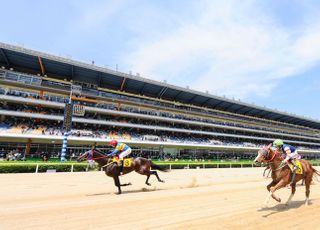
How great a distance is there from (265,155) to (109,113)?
31659 mm

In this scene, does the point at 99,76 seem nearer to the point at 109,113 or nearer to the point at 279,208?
the point at 109,113

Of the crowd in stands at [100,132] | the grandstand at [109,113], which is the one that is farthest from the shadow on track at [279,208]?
the crowd in stands at [100,132]

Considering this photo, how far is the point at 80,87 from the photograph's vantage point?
3469cm

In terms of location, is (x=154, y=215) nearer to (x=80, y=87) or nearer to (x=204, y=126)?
(x=80, y=87)

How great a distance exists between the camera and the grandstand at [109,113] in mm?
29562

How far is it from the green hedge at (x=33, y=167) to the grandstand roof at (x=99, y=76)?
18414 millimetres

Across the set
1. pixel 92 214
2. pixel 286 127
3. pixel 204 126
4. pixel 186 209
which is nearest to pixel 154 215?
pixel 186 209

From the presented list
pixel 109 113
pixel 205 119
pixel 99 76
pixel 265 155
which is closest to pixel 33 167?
pixel 265 155

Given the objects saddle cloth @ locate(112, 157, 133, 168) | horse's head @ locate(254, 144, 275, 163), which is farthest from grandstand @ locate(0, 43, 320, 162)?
horse's head @ locate(254, 144, 275, 163)

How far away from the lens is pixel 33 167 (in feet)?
57.0

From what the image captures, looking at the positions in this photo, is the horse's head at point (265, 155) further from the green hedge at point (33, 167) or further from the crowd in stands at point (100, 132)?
the crowd in stands at point (100, 132)

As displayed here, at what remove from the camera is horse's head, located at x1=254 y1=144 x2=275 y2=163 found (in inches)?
245

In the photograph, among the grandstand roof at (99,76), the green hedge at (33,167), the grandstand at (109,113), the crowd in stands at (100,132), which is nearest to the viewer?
the green hedge at (33,167)

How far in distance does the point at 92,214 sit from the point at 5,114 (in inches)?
1117
